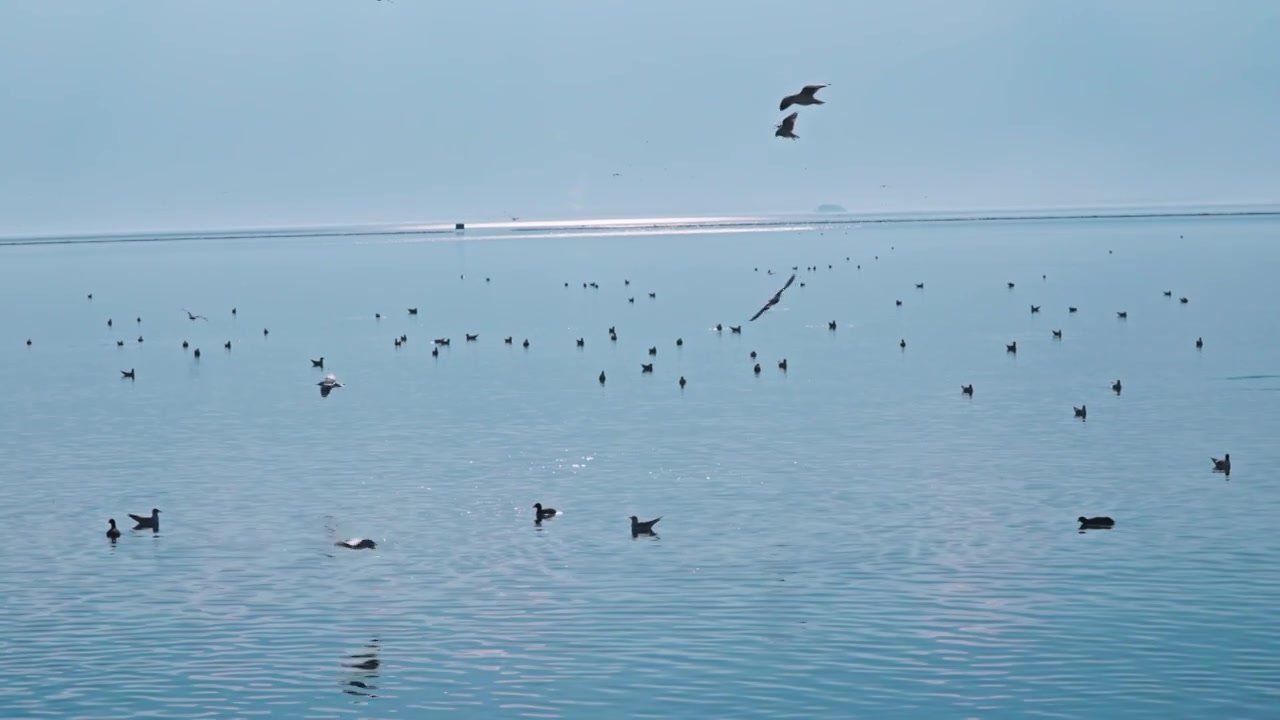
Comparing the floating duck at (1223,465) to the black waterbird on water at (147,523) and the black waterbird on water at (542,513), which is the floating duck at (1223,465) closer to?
the black waterbird on water at (542,513)

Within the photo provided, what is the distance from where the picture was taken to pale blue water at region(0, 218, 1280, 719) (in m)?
31.2

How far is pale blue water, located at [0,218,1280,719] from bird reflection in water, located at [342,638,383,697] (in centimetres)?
9

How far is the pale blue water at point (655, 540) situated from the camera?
31250mm

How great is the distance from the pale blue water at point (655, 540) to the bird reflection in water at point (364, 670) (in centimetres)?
9

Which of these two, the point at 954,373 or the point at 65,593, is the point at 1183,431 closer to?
the point at 954,373

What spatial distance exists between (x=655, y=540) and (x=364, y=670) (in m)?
12.1

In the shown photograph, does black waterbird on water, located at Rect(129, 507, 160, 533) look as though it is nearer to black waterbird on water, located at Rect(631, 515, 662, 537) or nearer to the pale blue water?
the pale blue water

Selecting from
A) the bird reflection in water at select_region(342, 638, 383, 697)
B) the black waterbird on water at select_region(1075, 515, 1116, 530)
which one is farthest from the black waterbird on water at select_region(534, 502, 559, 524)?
the black waterbird on water at select_region(1075, 515, 1116, 530)

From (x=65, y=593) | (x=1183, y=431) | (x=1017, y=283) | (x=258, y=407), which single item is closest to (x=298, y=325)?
(x=258, y=407)

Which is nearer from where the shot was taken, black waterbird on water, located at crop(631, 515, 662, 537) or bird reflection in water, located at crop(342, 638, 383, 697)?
bird reflection in water, located at crop(342, 638, 383, 697)

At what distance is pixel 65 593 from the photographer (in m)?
38.8

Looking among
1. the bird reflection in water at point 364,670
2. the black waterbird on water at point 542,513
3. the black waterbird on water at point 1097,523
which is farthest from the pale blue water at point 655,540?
the black waterbird on water at point 542,513

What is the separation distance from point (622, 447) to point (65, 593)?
2378cm

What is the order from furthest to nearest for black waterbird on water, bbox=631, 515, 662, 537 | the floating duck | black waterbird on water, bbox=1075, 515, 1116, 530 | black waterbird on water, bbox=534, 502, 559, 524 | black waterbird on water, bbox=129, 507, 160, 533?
the floating duck < black waterbird on water, bbox=129, 507, 160, 533 < black waterbird on water, bbox=534, 502, 559, 524 < black waterbird on water, bbox=631, 515, 662, 537 < black waterbird on water, bbox=1075, 515, 1116, 530
